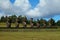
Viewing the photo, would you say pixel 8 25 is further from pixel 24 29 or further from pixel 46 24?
pixel 46 24

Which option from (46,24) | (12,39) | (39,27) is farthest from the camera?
(46,24)

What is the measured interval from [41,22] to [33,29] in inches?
66.5

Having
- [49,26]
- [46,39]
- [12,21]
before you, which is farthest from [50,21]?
[46,39]

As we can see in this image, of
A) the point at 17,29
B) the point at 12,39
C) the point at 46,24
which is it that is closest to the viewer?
the point at 12,39

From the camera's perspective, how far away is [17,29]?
1453 cm

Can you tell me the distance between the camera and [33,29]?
15312 mm

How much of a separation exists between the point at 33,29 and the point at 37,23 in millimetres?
1010

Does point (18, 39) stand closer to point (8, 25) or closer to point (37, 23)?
point (8, 25)

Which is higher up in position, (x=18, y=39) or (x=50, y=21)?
(x=50, y=21)

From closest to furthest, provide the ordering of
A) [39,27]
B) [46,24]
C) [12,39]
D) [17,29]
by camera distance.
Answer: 1. [12,39]
2. [17,29]
3. [39,27]
4. [46,24]

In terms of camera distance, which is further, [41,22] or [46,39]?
[41,22]

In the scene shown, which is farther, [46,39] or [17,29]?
[17,29]

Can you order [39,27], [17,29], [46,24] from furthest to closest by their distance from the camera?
[46,24] → [39,27] → [17,29]

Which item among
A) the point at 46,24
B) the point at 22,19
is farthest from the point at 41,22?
the point at 22,19
